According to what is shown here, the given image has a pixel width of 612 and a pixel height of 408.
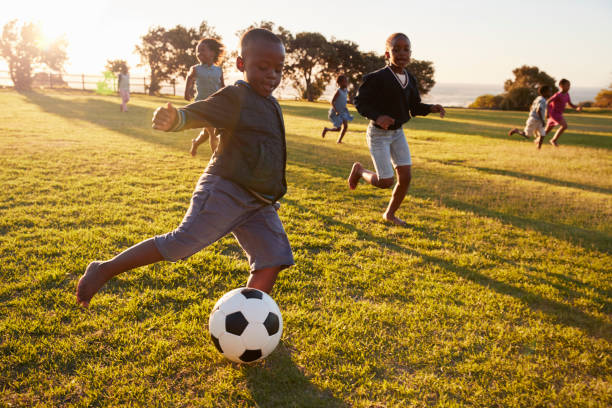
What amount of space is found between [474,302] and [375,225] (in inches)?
78.1

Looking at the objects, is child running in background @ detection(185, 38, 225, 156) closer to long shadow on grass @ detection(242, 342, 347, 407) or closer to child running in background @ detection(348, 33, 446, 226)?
child running in background @ detection(348, 33, 446, 226)

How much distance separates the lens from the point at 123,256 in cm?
241

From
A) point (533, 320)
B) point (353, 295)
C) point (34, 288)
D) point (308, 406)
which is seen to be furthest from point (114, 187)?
point (533, 320)

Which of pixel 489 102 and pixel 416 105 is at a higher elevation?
pixel 489 102

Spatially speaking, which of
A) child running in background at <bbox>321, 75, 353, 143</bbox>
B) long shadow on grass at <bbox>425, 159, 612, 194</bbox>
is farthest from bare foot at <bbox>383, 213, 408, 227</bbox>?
child running in background at <bbox>321, 75, 353, 143</bbox>

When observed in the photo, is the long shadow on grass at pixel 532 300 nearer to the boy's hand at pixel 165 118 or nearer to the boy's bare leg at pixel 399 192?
the boy's bare leg at pixel 399 192

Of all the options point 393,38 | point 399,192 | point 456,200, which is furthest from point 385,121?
point 456,200

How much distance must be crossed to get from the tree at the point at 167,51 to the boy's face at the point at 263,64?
43713mm

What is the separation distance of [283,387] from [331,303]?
3.29ft

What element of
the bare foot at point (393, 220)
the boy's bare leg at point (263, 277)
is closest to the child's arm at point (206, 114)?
the boy's bare leg at point (263, 277)

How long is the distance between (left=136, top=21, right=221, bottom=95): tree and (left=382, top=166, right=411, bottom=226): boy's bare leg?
4192cm

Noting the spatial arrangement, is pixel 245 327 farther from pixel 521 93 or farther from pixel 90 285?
pixel 521 93

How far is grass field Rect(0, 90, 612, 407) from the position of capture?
227cm

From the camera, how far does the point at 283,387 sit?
224cm
